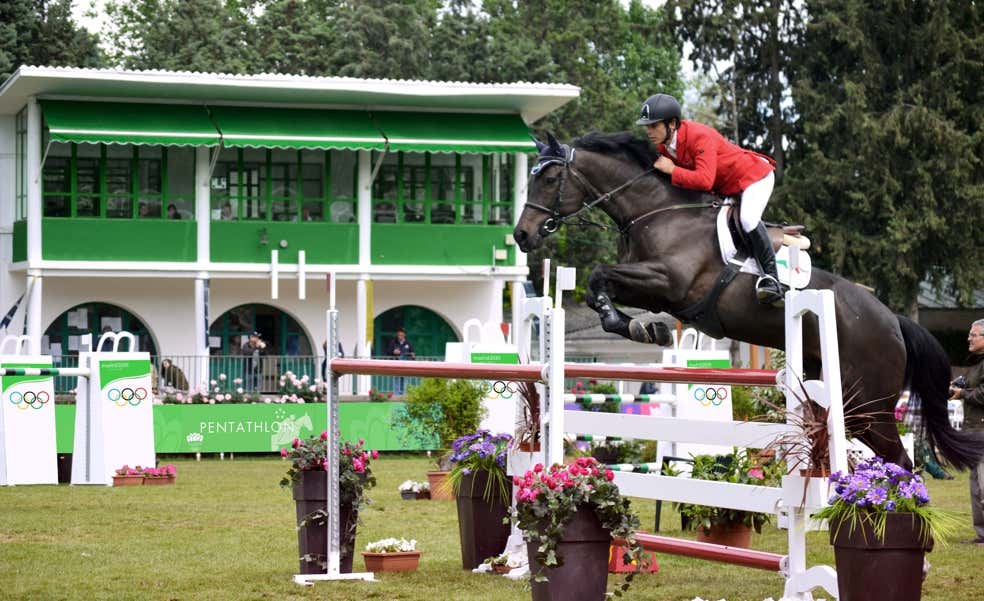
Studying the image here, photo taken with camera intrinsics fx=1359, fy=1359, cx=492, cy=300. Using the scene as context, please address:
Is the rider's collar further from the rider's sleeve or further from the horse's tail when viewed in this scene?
the horse's tail

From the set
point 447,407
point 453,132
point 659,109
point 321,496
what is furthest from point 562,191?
point 453,132

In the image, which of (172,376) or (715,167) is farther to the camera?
(172,376)

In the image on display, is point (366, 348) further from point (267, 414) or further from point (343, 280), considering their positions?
point (267, 414)

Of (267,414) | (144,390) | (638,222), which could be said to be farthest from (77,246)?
(638,222)

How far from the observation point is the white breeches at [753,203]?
7.46 metres

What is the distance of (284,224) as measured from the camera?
2645cm

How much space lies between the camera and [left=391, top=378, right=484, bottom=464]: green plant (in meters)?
15.8

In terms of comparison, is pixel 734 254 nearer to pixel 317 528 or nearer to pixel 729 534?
→ pixel 729 534

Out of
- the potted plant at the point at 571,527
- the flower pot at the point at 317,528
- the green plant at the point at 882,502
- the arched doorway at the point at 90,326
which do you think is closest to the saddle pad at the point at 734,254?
the green plant at the point at 882,502

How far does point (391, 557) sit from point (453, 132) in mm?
19310

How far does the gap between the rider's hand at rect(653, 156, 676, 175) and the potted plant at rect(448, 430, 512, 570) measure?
69.6 inches

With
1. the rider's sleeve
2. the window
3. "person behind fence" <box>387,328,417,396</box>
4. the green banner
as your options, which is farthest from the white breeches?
the window

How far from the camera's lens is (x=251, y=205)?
2747 cm

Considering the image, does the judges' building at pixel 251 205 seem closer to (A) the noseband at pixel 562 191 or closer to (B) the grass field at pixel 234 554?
(B) the grass field at pixel 234 554
